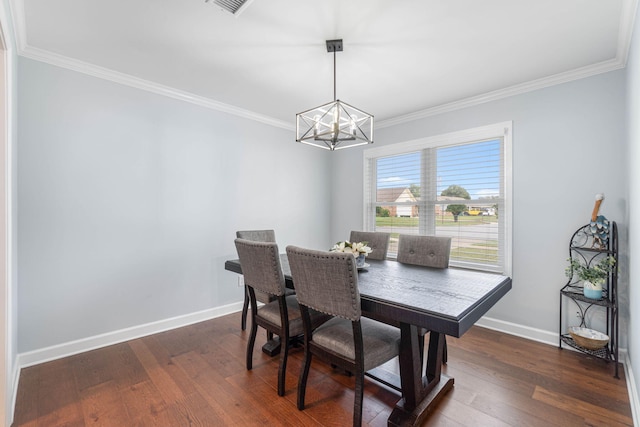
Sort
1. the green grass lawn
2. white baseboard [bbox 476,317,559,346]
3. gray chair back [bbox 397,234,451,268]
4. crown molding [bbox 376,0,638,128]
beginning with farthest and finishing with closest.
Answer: the green grass lawn → white baseboard [bbox 476,317,559,346] → gray chair back [bbox 397,234,451,268] → crown molding [bbox 376,0,638,128]

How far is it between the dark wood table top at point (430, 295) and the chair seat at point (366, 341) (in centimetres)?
10

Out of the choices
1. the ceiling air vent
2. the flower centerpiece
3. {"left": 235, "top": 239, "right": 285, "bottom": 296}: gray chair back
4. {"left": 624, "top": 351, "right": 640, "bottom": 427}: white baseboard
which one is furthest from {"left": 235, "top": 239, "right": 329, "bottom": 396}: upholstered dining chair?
{"left": 624, "top": 351, "right": 640, "bottom": 427}: white baseboard

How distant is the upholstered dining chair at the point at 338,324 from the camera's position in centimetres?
150

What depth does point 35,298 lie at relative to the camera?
2.26 m

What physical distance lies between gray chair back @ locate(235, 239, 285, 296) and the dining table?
0.47 feet

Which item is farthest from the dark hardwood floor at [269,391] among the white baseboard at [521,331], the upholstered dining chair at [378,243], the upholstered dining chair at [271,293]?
the upholstered dining chair at [378,243]

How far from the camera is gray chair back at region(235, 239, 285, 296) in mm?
1876

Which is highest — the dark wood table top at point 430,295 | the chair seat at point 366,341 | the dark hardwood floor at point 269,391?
the dark wood table top at point 430,295

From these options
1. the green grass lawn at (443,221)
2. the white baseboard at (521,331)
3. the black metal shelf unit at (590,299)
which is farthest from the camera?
the green grass lawn at (443,221)

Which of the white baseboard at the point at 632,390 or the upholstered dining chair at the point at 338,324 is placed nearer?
the upholstered dining chair at the point at 338,324

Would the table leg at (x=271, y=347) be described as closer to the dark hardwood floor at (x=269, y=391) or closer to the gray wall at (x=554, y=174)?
the dark hardwood floor at (x=269, y=391)

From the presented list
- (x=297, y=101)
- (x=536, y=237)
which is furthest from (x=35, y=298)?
(x=536, y=237)

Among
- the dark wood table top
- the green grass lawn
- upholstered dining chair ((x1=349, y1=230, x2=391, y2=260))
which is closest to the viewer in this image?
the dark wood table top

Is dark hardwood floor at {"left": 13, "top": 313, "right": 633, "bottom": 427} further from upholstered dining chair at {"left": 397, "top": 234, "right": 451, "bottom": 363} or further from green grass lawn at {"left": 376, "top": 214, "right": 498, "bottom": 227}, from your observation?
green grass lawn at {"left": 376, "top": 214, "right": 498, "bottom": 227}
